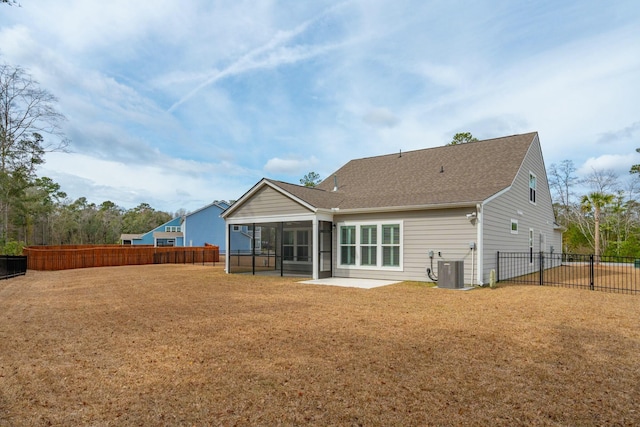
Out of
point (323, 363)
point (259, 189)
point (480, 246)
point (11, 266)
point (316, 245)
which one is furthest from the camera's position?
point (11, 266)

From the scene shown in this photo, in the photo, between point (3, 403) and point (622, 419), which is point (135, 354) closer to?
point (3, 403)

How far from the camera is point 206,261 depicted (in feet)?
93.4

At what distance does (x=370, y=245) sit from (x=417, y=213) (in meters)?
2.26

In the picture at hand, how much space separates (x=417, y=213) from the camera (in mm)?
13156

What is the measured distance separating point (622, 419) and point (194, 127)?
74.1ft

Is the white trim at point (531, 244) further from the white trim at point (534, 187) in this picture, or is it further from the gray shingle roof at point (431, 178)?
the gray shingle roof at point (431, 178)

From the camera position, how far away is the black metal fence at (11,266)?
51.3ft

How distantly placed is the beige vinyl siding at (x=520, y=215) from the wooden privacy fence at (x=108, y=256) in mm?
18319

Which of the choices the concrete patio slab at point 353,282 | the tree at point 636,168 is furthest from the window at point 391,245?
the tree at point 636,168

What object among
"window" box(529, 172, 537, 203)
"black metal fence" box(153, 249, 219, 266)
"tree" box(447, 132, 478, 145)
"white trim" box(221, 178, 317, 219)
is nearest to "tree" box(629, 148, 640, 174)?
"tree" box(447, 132, 478, 145)

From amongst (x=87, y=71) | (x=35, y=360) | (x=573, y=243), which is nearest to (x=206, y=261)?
(x=87, y=71)

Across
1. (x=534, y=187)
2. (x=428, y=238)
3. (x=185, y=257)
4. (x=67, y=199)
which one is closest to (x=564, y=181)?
(x=534, y=187)

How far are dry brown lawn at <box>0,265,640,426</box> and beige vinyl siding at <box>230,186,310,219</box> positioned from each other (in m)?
6.11

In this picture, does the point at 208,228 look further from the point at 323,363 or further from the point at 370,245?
the point at 323,363
